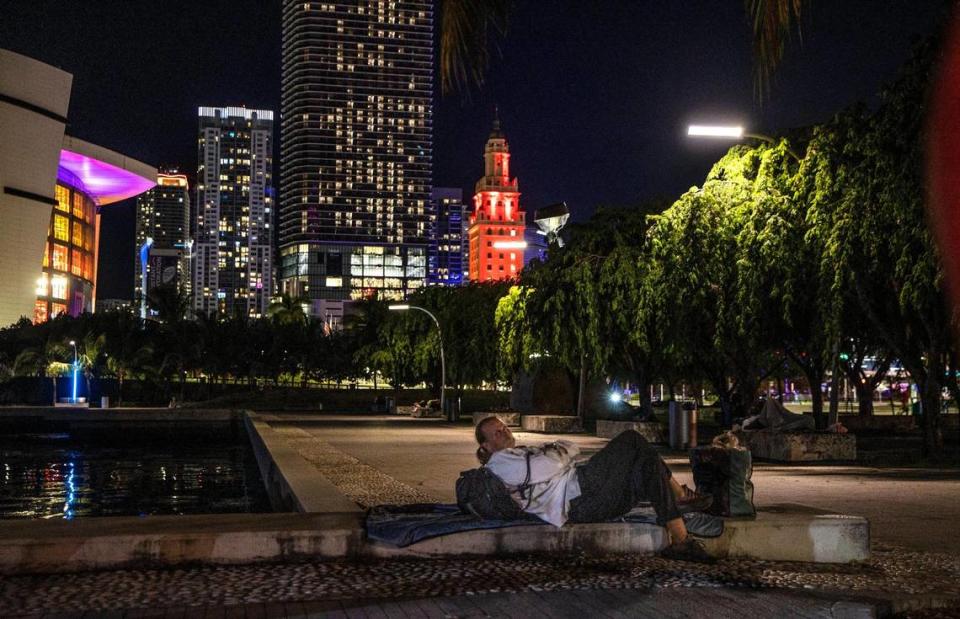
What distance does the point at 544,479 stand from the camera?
6.70m

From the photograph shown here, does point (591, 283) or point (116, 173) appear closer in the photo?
point (591, 283)

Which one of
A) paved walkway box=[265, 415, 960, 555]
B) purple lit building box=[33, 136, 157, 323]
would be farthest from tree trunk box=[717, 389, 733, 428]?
purple lit building box=[33, 136, 157, 323]

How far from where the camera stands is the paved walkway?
8852mm

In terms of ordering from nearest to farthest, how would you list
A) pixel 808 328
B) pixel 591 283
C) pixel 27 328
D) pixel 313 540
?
1. pixel 313 540
2. pixel 808 328
3. pixel 591 283
4. pixel 27 328

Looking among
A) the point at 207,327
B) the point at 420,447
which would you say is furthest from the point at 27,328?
the point at 420,447

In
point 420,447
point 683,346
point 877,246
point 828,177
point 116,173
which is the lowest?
point 420,447

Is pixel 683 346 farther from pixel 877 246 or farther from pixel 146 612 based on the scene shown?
pixel 146 612

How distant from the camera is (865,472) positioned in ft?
50.1

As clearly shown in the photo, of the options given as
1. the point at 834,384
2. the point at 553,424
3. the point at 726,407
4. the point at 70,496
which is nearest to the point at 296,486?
the point at 70,496

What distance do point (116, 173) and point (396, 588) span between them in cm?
12214

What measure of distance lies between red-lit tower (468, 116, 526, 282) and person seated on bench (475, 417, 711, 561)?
484 ft

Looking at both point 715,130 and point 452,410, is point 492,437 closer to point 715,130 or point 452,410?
point 715,130

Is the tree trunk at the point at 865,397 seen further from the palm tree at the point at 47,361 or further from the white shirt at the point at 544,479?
the palm tree at the point at 47,361

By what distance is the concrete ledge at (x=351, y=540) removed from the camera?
6.21m
